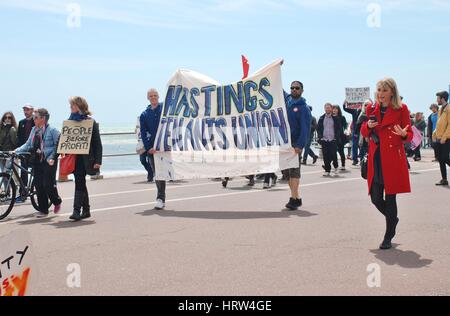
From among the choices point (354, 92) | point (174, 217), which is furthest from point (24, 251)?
point (354, 92)

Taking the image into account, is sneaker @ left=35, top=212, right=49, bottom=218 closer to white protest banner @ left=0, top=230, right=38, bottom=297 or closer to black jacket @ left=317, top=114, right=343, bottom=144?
white protest banner @ left=0, top=230, right=38, bottom=297

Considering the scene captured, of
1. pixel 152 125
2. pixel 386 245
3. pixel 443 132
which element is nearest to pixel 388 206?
pixel 386 245

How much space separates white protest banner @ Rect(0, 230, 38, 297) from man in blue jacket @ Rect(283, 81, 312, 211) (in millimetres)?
7712

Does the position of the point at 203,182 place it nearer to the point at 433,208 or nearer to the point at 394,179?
the point at 433,208

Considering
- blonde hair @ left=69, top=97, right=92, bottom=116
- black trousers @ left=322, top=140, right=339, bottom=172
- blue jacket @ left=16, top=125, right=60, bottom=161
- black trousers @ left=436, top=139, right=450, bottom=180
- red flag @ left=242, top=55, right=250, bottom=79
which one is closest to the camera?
blonde hair @ left=69, top=97, right=92, bottom=116

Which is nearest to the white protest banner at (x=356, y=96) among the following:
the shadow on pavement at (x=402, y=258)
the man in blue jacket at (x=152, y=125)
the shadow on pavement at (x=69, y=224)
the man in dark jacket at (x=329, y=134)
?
the man in dark jacket at (x=329, y=134)

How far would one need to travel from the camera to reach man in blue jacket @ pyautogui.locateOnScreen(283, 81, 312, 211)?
11.8 meters

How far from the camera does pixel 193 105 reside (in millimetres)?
12547

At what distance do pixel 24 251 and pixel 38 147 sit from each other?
773 centimetres

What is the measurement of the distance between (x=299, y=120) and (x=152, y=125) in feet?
8.09

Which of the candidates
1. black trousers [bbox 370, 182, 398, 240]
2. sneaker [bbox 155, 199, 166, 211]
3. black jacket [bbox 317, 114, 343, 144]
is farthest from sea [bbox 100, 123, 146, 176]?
black trousers [bbox 370, 182, 398, 240]

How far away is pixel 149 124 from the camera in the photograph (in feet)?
40.4

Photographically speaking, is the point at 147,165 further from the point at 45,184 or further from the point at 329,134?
the point at 45,184

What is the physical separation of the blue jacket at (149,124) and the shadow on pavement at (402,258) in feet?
17.5
